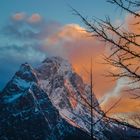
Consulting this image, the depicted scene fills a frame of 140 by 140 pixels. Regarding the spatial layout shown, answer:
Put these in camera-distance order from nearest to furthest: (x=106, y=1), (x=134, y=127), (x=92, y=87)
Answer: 1. (x=134, y=127)
2. (x=106, y=1)
3. (x=92, y=87)

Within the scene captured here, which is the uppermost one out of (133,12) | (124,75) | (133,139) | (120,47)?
(133,12)

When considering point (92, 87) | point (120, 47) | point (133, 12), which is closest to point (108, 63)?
point (120, 47)

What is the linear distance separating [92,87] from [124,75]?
656cm

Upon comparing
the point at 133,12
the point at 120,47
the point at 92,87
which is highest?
the point at 92,87

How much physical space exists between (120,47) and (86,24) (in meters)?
0.94

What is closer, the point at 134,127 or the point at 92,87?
the point at 134,127

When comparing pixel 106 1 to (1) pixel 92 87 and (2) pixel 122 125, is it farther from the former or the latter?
(1) pixel 92 87

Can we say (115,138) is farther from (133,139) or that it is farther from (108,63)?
Result: (108,63)

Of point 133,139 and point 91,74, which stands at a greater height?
point 91,74

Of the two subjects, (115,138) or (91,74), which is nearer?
(115,138)

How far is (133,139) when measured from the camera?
858 centimetres

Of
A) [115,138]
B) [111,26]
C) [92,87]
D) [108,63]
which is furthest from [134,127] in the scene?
[92,87]

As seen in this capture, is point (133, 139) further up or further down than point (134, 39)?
further down

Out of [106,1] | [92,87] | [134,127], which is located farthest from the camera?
[92,87]
